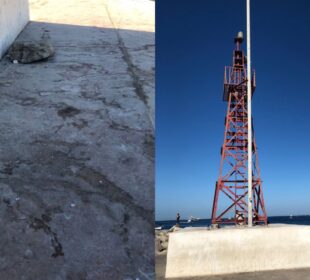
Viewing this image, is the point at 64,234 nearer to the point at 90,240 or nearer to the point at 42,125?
the point at 90,240

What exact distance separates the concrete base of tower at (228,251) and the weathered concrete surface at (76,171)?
648cm

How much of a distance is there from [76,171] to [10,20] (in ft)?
6.64

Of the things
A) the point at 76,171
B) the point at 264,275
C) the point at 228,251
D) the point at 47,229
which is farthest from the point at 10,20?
the point at 264,275

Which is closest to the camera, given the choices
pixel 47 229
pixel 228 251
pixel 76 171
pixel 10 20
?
pixel 47 229

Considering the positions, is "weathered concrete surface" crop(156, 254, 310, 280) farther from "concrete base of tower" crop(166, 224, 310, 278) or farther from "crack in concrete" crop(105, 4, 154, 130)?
"crack in concrete" crop(105, 4, 154, 130)

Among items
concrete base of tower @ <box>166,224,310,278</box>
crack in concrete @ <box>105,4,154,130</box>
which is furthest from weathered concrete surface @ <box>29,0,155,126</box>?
concrete base of tower @ <box>166,224,310,278</box>

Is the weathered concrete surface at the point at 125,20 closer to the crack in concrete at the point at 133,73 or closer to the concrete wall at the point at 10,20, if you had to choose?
the crack in concrete at the point at 133,73

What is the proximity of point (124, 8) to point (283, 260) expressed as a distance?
7.29 meters

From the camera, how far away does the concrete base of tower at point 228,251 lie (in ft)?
27.8

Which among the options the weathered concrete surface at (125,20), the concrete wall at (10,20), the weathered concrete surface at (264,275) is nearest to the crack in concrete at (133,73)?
the weathered concrete surface at (125,20)

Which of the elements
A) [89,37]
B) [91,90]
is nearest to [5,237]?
[91,90]

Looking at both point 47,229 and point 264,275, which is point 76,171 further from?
point 264,275

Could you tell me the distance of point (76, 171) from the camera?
1.54 metres

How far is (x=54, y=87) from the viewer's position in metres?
2.32
